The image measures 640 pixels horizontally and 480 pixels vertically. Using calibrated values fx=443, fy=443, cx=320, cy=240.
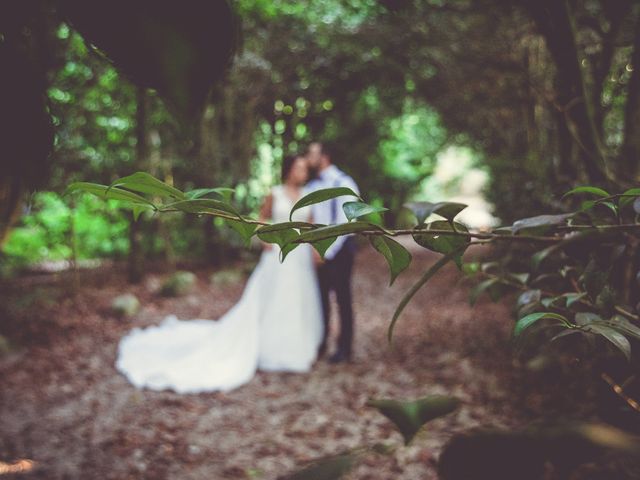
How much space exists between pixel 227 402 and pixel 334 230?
2982 mm

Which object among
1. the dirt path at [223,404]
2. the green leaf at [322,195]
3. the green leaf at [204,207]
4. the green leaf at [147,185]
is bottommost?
the dirt path at [223,404]

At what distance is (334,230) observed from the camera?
1.64ft

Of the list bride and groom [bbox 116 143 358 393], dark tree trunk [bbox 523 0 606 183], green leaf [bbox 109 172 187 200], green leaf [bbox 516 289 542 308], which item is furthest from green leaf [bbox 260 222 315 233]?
bride and groom [bbox 116 143 358 393]

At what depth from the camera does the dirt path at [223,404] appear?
93.2 inches

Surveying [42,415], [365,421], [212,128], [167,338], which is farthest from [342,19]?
[42,415]

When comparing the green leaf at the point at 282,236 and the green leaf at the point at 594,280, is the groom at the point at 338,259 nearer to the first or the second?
the green leaf at the point at 594,280

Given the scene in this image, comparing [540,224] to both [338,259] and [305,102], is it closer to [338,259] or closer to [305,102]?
[338,259]

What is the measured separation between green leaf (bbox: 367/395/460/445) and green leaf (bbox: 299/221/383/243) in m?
0.21

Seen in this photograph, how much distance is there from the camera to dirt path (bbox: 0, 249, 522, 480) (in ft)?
7.77

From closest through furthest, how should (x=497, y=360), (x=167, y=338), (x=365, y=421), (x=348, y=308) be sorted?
(x=365, y=421), (x=497, y=360), (x=348, y=308), (x=167, y=338)

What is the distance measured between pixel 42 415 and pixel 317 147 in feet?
9.40

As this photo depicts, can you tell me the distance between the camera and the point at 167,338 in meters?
4.11

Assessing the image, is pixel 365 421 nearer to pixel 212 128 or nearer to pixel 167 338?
pixel 167 338

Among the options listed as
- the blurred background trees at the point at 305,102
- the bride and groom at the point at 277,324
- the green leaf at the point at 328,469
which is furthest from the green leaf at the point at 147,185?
the bride and groom at the point at 277,324
